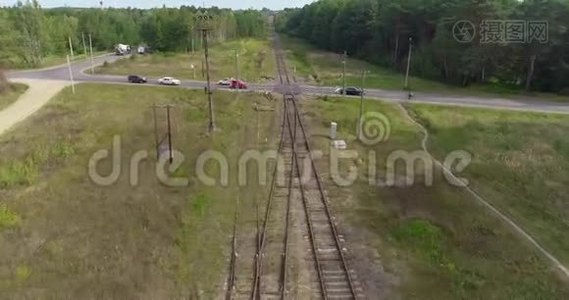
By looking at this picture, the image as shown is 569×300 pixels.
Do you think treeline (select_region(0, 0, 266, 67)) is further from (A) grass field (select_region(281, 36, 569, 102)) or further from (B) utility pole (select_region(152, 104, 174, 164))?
(B) utility pole (select_region(152, 104, 174, 164))

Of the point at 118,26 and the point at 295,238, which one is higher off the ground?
the point at 118,26

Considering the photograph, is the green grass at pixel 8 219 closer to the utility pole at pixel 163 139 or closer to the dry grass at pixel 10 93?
the utility pole at pixel 163 139

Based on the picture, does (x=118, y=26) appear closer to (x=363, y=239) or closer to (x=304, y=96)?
(x=304, y=96)

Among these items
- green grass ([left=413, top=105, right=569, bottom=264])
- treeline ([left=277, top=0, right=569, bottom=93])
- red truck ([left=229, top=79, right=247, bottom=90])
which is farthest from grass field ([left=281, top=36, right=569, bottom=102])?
red truck ([left=229, top=79, right=247, bottom=90])

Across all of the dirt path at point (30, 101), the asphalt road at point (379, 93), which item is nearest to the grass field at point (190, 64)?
the asphalt road at point (379, 93)

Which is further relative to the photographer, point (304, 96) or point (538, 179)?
point (304, 96)

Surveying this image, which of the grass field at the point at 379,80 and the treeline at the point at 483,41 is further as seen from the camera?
the grass field at the point at 379,80

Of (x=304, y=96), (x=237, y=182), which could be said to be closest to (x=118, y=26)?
(x=304, y=96)
